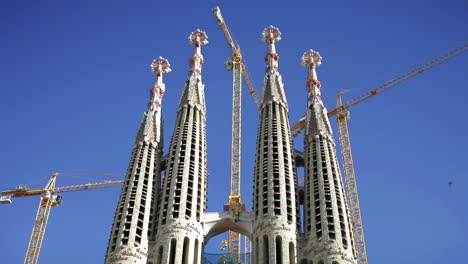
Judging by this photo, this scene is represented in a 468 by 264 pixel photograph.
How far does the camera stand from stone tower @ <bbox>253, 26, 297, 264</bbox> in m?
62.4

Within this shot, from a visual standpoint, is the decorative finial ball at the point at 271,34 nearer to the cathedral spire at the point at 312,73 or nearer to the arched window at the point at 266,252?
the cathedral spire at the point at 312,73

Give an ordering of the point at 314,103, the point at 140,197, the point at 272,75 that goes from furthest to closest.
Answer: the point at 272,75
the point at 314,103
the point at 140,197

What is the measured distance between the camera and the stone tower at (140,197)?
206ft

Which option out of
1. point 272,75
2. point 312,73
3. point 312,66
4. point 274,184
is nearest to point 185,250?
point 274,184

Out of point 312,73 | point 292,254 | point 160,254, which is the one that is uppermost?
point 312,73

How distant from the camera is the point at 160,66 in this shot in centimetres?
8750

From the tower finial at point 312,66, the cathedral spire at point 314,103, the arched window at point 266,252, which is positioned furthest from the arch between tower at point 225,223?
the tower finial at point 312,66

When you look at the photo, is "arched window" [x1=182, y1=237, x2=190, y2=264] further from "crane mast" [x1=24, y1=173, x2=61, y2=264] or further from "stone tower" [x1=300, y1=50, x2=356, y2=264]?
"crane mast" [x1=24, y1=173, x2=61, y2=264]

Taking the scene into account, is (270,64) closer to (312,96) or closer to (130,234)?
(312,96)

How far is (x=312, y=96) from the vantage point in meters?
79.6

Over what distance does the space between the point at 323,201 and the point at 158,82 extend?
101 ft

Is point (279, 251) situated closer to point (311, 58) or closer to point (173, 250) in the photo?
point (173, 250)

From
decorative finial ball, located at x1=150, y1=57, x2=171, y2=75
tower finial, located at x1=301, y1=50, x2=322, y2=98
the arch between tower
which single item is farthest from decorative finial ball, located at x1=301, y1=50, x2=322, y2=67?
the arch between tower

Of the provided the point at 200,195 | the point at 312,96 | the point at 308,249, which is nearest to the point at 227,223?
the point at 200,195
